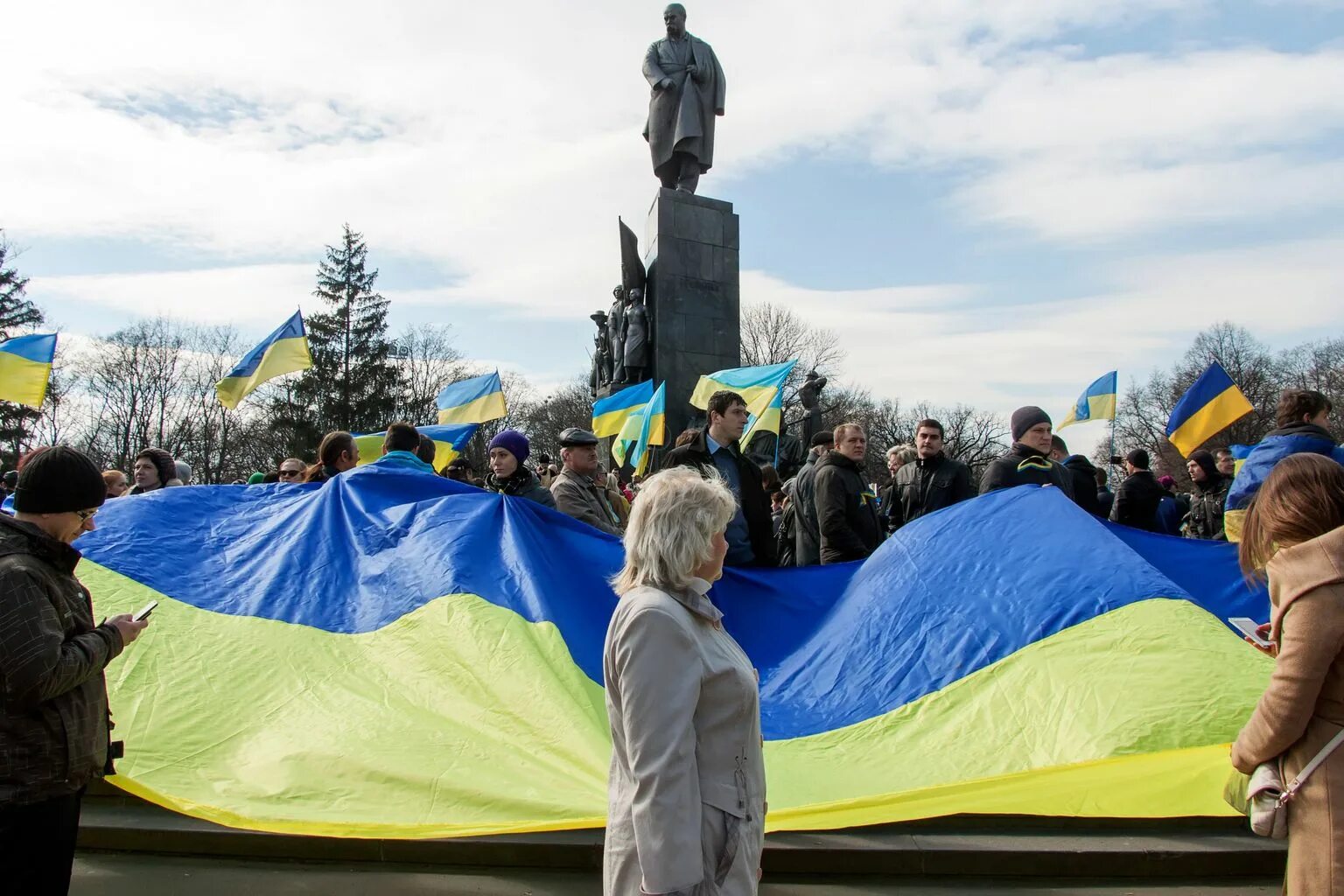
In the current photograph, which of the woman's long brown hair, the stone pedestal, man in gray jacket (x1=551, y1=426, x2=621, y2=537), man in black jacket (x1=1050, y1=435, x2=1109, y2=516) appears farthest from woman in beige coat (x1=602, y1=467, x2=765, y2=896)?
the stone pedestal

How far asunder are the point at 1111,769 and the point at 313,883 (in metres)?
2.88

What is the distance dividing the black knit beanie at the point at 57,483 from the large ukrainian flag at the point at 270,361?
6.67 metres

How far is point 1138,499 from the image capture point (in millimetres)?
7766

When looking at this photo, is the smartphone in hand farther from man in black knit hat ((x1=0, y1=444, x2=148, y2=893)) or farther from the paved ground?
man in black knit hat ((x1=0, y1=444, x2=148, y2=893))

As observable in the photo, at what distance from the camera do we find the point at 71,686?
242 centimetres

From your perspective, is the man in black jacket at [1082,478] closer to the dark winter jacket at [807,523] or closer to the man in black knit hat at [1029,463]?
the man in black knit hat at [1029,463]

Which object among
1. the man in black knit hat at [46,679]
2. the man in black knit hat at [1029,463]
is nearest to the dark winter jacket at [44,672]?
the man in black knit hat at [46,679]

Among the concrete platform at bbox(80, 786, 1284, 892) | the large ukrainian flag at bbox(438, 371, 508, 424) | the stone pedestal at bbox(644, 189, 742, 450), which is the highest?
the stone pedestal at bbox(644, 189, 742, 450)

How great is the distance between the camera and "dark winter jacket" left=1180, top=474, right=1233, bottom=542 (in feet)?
23.8

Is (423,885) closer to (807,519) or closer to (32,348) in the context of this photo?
(807,519)

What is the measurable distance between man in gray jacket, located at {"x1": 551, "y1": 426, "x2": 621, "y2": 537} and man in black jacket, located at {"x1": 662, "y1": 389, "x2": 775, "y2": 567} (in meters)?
0.66

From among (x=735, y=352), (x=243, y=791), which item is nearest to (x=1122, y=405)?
(x=735, y=352)

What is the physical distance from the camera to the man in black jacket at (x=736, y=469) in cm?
549

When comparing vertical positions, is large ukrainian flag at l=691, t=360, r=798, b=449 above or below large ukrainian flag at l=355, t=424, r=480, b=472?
above
